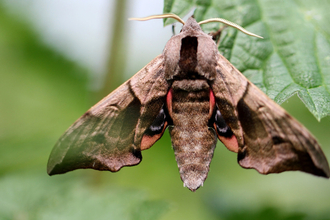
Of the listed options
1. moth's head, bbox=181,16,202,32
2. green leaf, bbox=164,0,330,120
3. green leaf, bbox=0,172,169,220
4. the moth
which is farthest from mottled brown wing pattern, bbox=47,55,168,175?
green leaf, bbox=0,172,169,220

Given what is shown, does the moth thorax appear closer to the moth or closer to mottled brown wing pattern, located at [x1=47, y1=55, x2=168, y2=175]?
the moth

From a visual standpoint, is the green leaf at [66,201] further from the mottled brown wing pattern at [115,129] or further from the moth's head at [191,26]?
the moth's head at [191,26]

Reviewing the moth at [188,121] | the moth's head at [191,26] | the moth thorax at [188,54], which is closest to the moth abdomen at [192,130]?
the moth at [188,121]

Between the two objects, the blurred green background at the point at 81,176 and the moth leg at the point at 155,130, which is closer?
the moth leg at the point at 155,130

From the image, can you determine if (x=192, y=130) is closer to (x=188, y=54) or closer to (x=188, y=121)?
(x=188, y=121)

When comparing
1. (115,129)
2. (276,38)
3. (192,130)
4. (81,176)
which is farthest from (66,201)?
(276,38)

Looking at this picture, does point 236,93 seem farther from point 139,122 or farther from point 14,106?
point 14,106
